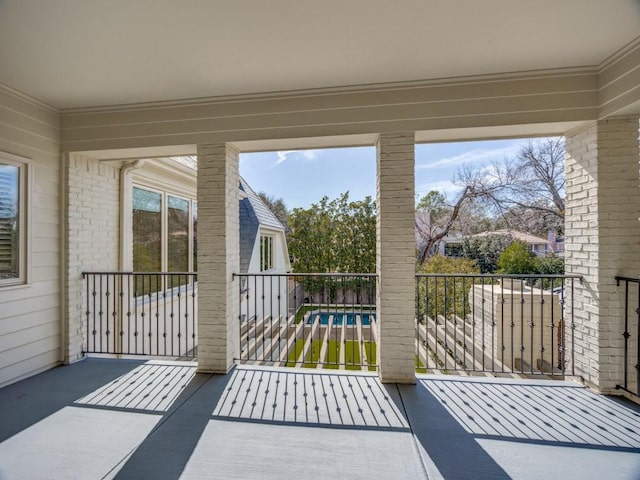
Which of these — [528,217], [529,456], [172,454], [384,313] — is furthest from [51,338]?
[528,217]

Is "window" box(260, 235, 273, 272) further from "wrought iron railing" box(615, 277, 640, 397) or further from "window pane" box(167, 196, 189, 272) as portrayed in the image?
"wrought iron railing" box(615, 277, 640, 397)

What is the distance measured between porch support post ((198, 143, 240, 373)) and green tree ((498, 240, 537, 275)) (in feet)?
20.1

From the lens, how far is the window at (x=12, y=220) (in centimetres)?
285

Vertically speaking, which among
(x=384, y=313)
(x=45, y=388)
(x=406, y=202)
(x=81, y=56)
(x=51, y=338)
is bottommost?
(x=45, y=388)

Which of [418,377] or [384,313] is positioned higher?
[384,313]

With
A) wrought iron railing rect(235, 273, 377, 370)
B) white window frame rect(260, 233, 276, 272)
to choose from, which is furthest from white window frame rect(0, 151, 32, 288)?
white window frame rect(260, 233, 276, 272)

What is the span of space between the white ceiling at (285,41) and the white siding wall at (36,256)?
36 cm

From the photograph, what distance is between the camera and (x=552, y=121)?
274 cm

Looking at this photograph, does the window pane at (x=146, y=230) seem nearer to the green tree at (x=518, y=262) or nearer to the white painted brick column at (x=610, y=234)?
the white painted brick column at (x=610, y=234)

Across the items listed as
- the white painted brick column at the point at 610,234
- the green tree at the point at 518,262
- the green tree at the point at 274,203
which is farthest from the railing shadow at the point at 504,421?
the green tree at the point at 274,203

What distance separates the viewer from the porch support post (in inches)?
123

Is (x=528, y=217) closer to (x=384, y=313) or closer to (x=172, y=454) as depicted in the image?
(x=384, y=313)

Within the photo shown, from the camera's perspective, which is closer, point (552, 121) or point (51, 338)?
point (552, 121)

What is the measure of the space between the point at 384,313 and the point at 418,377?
757 mm
